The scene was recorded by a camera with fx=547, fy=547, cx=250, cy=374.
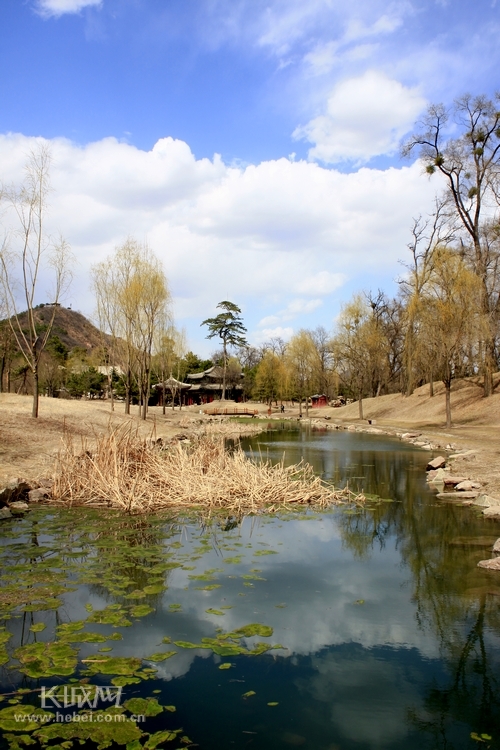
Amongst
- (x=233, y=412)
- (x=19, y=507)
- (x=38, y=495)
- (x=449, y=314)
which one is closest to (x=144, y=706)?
(x=19, y=507)

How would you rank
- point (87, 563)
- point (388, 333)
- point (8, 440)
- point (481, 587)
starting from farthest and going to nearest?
point (388, 333) < point (8, 440) < point (87, 563) < point (481, 587)

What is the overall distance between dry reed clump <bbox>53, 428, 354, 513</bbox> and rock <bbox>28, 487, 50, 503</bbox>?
10.5 inches

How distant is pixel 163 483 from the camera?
38.3ft

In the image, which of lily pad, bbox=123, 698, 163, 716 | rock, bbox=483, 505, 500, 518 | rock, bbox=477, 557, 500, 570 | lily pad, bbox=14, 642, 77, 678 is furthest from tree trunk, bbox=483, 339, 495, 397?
lily pad, bbox=123, 698, 163, 716

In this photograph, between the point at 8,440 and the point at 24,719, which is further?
the point at 8,440

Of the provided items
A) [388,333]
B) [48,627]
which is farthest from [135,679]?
[388,333]

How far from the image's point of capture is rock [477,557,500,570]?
7273 mm

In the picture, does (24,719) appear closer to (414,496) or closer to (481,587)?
(481,587)

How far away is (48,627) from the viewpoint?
5.40 m

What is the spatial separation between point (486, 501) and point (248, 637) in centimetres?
734

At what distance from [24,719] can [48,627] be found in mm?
1578

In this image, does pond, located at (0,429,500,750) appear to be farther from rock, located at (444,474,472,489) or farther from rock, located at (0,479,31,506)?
rock, located at (444,474,472,489)

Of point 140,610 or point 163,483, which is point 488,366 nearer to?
point 163,483

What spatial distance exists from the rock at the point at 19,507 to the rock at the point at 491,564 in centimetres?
791
